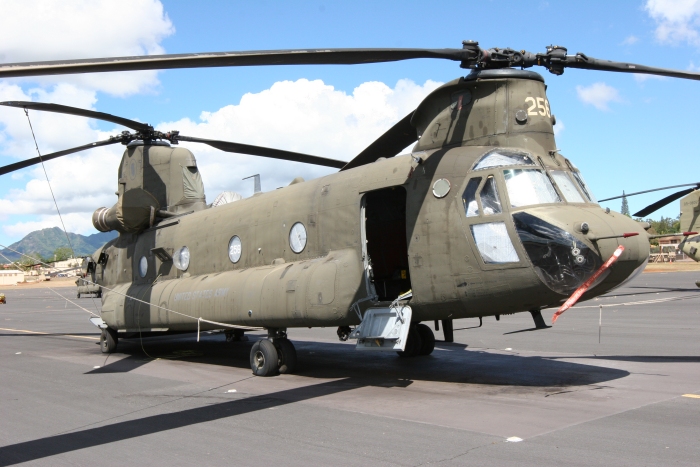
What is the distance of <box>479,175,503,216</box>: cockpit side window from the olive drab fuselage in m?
0.03

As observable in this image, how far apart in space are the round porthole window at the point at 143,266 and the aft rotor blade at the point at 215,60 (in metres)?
9.89

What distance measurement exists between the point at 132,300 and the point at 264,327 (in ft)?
17.5

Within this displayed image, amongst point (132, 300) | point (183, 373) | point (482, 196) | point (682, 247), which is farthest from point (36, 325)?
point (682, 247)

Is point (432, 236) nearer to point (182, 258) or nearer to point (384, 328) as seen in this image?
point (384, 328)

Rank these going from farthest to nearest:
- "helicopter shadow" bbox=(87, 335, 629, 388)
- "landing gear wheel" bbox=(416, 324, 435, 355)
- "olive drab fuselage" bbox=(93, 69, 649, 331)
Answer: "landing gear wheel" bbox=(416, 324, 435, 355) → "helicopter shadow" bbox=(87, 335, 629, 388) → "olive drab fuselage" bbox=(93, 69, 649, 331)

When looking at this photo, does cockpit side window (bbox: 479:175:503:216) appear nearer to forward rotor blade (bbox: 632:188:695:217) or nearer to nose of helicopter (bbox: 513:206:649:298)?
nose of helicopter (bbox: 513:206:649:298)

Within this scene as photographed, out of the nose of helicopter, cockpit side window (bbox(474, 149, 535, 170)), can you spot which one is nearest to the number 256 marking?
cockpit side window (bbox(474, 149, 535, 170))

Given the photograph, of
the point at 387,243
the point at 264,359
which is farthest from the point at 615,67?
the point at 264,359

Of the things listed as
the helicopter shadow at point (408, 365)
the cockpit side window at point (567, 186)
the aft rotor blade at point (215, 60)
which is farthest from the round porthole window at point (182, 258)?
the cockpit side window at point (567, 186)

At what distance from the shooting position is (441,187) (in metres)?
9.48

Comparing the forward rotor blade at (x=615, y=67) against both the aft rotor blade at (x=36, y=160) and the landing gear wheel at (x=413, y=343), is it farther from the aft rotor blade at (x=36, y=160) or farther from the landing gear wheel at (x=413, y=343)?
the aft rotor blade at (x=36, y=160)

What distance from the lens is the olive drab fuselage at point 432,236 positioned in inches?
337

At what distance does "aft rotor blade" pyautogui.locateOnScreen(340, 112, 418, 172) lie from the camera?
11.5 meters

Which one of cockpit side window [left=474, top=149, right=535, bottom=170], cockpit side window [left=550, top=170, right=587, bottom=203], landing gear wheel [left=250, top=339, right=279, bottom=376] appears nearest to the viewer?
cockpit side window [left=550, top=170, right=587, bottom=203]
